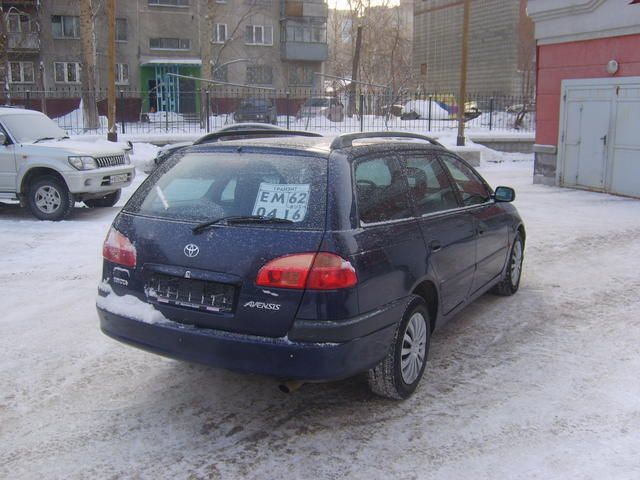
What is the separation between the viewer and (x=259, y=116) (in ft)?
86.9

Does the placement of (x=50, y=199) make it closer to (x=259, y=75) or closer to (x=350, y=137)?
(x=350, y=137)

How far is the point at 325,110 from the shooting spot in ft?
87.4

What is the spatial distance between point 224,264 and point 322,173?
768 mm

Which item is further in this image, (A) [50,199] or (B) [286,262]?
(A) [50,199]

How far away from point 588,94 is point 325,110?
13.8 meters

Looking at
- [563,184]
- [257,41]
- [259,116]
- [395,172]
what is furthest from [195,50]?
[395,172]

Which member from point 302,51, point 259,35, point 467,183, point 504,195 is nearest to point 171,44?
point 259,35

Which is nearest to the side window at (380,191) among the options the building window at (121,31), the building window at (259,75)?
the building window at (121,31)

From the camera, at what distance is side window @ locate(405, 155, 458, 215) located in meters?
4.57

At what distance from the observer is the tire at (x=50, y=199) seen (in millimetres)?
10492

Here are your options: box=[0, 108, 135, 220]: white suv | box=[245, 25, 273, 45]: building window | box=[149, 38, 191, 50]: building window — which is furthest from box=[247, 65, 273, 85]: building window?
box=[0, 108, 135, 220]: white suv

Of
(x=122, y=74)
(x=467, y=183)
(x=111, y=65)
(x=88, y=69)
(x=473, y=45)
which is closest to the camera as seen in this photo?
(x=467, y=183)

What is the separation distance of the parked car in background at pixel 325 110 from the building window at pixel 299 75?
21493 mm

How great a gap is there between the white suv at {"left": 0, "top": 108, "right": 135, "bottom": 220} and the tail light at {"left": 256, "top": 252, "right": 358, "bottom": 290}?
25.4 ft
